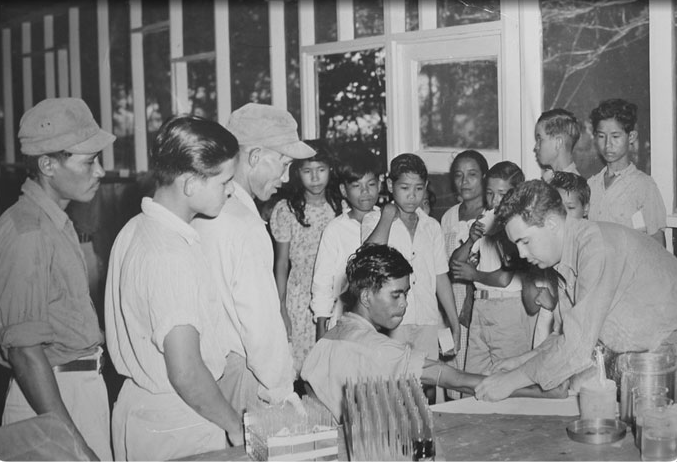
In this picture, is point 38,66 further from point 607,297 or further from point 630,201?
point 607,297

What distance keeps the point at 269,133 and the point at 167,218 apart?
781mm

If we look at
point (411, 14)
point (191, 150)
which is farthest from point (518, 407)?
point (411, 14)

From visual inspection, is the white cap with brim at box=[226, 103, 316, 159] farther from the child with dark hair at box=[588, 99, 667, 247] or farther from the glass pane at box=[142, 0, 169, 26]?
the glass pane at box=[142, 0, 169, 26]

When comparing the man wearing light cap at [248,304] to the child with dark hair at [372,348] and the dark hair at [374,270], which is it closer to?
the child with dark hair at [372,348]

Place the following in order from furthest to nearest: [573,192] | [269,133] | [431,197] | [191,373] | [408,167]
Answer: [431,197], [408,167], [573,192], [269,133], [191,373]

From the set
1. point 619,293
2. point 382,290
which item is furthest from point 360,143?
point 619,293

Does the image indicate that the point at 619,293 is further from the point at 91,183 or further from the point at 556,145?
the point at 91,183

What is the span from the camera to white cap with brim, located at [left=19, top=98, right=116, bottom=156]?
2393 mm

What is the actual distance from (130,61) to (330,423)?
114 inches

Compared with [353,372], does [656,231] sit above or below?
above

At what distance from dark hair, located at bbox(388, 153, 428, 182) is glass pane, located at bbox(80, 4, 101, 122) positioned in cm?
170

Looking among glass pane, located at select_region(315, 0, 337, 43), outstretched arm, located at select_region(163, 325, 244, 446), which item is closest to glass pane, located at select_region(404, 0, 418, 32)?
glass pane, located at select_region(315, 0, 337, 43)

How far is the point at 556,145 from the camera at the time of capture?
3326mm

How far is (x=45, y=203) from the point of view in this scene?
2.29 m
